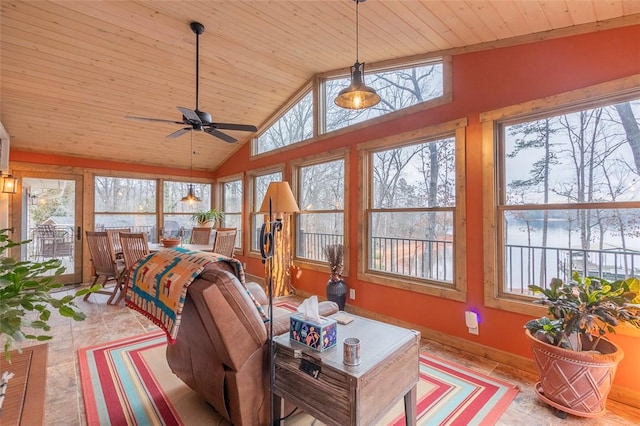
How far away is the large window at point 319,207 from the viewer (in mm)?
4422

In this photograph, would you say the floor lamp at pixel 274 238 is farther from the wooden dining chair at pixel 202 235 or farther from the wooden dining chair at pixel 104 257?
the wooden dining chair at pixel 104 257

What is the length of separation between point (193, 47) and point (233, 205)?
3.66m

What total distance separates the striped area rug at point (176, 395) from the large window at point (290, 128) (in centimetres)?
359

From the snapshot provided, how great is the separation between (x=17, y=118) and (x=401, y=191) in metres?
5.51

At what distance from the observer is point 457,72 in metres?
3.09

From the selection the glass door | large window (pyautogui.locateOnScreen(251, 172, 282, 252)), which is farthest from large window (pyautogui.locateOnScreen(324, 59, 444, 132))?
the glass door

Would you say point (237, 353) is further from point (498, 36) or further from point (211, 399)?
point (498, 36)

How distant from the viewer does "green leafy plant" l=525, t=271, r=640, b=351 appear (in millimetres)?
1907

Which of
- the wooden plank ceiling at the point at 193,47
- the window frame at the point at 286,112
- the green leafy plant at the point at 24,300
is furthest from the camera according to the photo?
the window frame at the point at 286,112

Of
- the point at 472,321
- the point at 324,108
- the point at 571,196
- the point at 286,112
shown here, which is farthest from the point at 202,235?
the point at 571,196

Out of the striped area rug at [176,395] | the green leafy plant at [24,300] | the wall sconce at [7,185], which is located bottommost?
→ the striped area rug at [176,395]

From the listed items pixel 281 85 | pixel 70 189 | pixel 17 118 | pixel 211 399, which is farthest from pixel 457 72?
pixel 70 189

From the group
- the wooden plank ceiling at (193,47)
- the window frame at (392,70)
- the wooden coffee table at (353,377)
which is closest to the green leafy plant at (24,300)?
the wooden coffee table at (353,377)

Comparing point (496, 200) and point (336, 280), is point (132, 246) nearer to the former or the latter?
point (336, 280)
